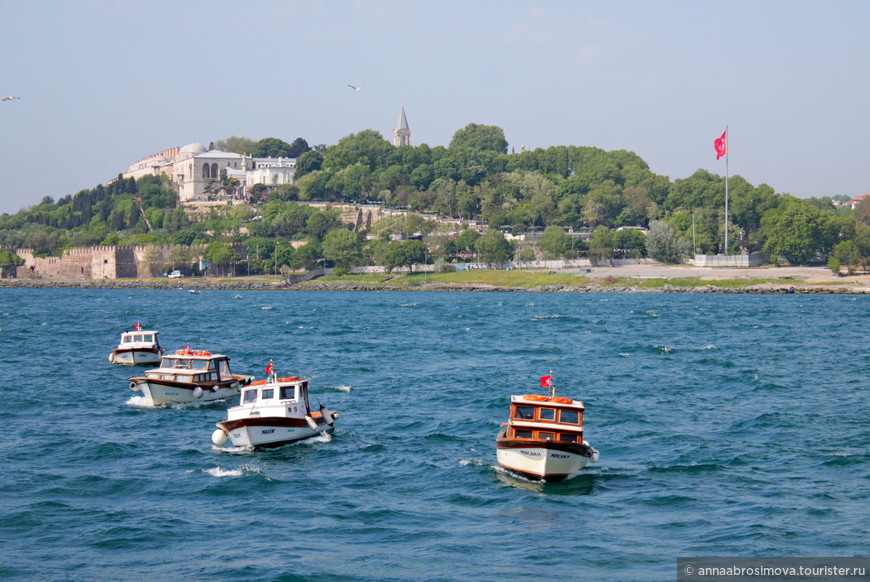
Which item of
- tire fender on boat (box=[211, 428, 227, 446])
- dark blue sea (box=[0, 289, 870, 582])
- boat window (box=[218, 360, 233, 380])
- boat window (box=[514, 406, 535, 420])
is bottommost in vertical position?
dark blue sea (box=[0, 289, 870, 582])

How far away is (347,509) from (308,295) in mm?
124435

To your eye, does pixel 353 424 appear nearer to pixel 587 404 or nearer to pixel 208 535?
pixel 587 404

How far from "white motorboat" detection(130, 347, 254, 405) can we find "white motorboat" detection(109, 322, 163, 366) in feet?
38.6

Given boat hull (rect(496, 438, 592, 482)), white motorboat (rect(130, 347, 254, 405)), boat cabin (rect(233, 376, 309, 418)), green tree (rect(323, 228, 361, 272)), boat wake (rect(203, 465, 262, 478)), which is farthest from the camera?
green tree (rect(323, 228, 361, 272))

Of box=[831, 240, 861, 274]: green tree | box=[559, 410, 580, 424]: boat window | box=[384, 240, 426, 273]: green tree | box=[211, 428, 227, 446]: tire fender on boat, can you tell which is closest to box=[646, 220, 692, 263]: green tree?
box=[831, 240, 861, 274]: green tree

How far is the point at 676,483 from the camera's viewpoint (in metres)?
30.2

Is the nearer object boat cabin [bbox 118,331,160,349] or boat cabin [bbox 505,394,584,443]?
boat cabin [bbox 505,394,584,443]

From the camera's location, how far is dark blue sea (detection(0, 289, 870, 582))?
24125 millimetres

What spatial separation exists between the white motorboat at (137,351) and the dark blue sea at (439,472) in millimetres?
1347

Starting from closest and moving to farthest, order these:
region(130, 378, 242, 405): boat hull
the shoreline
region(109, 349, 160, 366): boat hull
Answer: region(130, 378, 242, 405): boat hull < region(109, 349, 160, 366): boat hull < the shoreline

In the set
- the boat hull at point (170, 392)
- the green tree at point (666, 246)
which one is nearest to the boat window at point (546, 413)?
the boat hull at point (170, 392)

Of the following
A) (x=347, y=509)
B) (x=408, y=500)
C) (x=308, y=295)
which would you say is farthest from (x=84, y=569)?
(x=308, y=295)

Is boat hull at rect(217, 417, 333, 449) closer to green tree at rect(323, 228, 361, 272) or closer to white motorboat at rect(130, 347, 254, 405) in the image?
white motorboat at rect(130, 347, 254, 405)

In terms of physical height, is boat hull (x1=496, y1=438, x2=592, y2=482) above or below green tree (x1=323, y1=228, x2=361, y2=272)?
below
